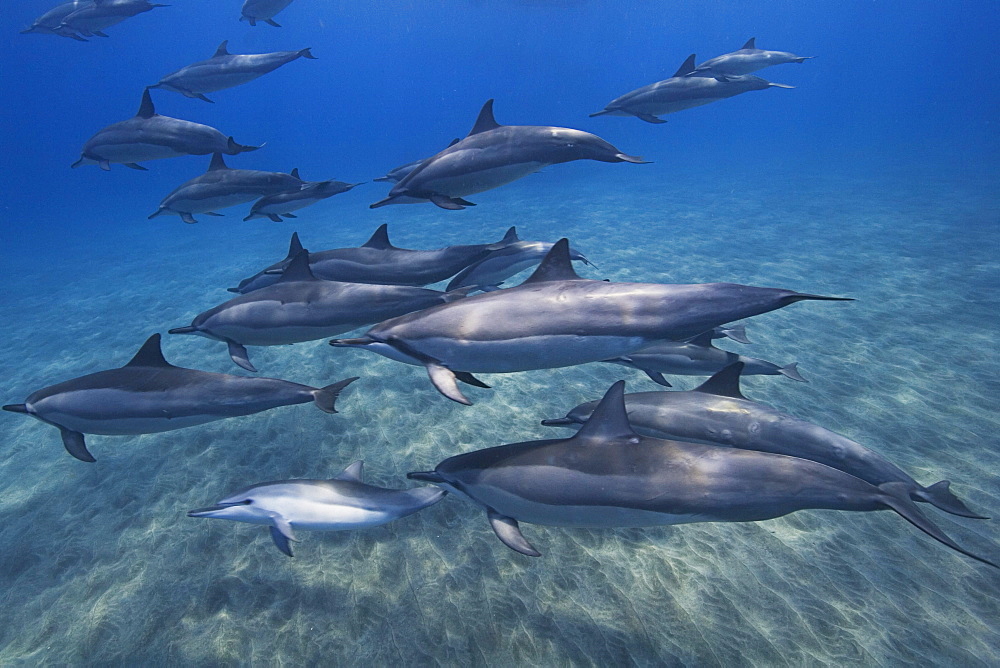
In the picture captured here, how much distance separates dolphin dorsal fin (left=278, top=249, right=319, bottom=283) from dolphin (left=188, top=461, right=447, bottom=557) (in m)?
1.97

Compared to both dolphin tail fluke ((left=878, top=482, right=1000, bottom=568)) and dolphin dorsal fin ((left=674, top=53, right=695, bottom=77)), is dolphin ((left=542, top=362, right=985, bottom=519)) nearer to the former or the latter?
dolphin tail fluke ((left=878, top=482, right=1000, bottom=568))

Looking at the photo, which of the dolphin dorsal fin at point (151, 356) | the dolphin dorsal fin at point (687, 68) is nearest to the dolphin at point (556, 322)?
the dolphin dorsal fin at point (151, 356)

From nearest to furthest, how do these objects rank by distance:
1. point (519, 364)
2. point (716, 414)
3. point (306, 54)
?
point (519, 364), point (716, 414), point (306, 54)

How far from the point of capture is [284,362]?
25.5ft

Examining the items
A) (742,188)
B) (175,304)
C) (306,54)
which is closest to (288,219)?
(175,304)

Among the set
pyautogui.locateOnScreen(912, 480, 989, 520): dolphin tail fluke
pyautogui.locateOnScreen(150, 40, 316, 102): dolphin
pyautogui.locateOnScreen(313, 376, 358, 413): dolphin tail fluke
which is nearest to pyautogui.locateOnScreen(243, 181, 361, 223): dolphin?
pyautogui.locateOnScreen(150, 40, 316, 102): dolphin

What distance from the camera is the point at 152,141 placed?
20.9ft

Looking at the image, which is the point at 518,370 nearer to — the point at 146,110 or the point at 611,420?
the point at 611,420

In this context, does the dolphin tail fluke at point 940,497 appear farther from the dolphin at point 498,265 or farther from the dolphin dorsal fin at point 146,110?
the dolphin dorsal fin at point 146,110

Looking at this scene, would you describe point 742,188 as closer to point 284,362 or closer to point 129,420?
point 284,362

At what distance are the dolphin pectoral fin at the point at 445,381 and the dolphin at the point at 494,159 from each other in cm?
200

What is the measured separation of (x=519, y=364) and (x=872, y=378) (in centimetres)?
598

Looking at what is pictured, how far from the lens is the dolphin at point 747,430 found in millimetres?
3076

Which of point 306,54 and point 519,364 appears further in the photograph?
point 306,54
